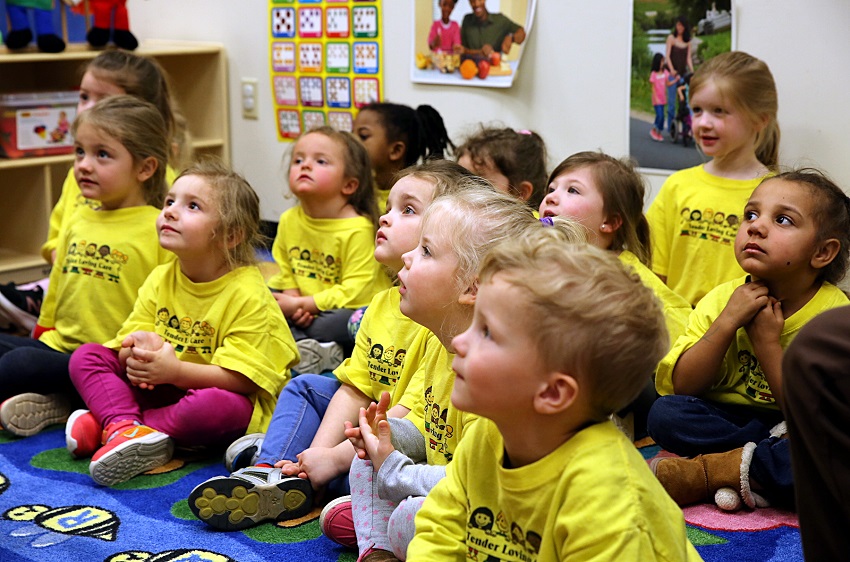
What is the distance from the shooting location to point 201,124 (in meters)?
3.91

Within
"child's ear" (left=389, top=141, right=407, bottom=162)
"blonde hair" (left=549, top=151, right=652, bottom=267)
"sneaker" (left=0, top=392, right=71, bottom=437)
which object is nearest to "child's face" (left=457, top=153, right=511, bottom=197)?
"blonde hair" (left=549, top=151, right=652, bottom=267)

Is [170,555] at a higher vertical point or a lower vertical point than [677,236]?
lower

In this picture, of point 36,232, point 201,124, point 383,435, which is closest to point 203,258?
point 383,435

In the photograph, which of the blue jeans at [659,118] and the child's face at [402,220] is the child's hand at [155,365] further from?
the blue jeans at [659,118]

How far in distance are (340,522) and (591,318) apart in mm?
710

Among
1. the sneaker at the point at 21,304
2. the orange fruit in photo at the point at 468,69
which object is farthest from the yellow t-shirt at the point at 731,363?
the sneaker at the point at 21,304

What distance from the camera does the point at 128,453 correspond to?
180cm

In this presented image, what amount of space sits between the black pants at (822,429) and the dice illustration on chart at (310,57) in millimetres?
2712

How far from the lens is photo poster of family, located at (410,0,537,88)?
293 cm

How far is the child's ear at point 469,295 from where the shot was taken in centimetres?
136

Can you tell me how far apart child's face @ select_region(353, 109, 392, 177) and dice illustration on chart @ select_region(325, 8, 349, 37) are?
79 cm

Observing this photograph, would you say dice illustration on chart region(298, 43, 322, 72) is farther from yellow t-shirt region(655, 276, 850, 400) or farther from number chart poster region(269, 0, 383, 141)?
yellow t-shirt region(655, 276, 850, 400)

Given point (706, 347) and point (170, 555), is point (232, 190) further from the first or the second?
point (706, 347)

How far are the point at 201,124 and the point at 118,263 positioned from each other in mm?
1834
